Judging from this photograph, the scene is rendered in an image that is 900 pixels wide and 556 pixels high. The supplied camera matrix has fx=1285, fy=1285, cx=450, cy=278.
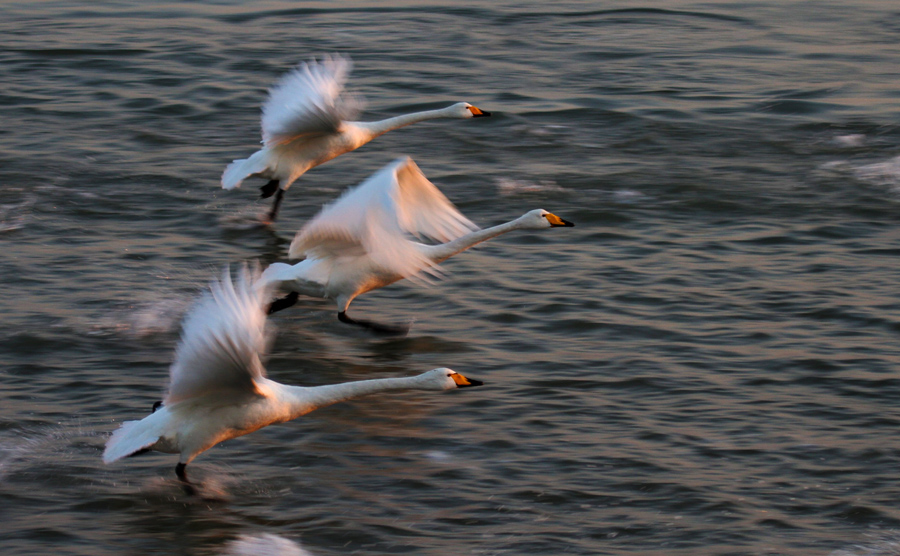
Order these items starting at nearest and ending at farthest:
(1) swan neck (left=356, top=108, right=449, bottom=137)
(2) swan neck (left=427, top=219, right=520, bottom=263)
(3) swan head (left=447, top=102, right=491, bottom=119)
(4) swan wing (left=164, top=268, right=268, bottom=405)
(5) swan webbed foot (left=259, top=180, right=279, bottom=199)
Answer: (4) swan wing (left=164, top=268, right=268, bottom=405)
(2) swan neck (left=427, top=219, right=520, bottom=263)
(1) swan neck (left=356, top=108, right=449, bottom=137)
(5) swan webbed foot (left=259, top=180, right=279, bottom=199)
(3) swan head (left=447, top=102, right=491, bottom=119)

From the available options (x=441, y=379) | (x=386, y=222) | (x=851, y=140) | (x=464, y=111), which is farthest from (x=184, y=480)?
(x=851, y=140)

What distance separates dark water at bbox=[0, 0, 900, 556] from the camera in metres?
6.23

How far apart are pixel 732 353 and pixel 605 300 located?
3.98 ft

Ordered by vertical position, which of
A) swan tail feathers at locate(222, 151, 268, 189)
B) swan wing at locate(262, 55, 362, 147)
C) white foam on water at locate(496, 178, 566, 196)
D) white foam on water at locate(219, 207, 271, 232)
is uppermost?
swan wing at locate(262, 55, 362, 147)

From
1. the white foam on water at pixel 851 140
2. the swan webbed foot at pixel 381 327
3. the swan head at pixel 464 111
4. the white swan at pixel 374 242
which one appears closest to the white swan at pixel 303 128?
the swan head at pixel 464 111

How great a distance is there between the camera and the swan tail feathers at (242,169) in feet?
35.1

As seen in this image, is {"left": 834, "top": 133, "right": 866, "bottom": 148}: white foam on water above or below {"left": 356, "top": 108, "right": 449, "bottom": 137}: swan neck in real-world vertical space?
below

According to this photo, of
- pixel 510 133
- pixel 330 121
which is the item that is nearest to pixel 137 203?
pixel 330 121

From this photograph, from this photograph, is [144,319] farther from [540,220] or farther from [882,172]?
[882,172]

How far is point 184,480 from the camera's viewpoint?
6348 millimetres

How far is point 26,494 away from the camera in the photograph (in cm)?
633

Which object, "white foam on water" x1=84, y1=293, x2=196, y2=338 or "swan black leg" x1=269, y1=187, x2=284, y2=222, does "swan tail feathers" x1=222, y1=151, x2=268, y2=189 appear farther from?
"white foam on water" x1=84, y1=293, x2=196, y2=338

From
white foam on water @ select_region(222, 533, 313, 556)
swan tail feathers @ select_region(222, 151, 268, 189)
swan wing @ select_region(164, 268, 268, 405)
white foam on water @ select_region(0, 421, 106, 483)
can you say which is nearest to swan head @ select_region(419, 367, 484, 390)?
swan wing @ select_region(164, 268, 268, 405)

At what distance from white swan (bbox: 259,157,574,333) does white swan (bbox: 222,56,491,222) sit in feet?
6.72
